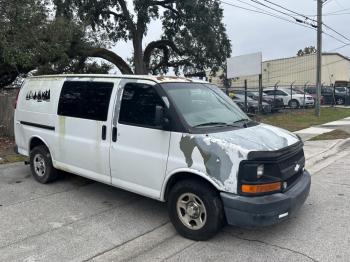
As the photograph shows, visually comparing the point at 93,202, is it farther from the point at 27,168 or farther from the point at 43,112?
the point at 27,168

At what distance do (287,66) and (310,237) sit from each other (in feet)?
201

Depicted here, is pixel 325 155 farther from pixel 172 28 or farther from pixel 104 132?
pixel 172 28

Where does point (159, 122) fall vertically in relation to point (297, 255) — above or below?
above

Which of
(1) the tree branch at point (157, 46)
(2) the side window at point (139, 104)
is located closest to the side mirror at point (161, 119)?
(2) the side window at point (139, 104)

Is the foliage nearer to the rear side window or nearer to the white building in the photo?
the rear side window

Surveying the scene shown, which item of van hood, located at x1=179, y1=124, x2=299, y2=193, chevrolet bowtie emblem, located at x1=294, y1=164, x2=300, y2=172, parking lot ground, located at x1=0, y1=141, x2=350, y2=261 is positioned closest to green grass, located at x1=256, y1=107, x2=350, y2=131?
parking lot ground, located at x1=0, y1=141, x2=350, y2=261

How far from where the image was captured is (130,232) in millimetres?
4906

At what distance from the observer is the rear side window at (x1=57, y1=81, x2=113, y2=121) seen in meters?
5.64

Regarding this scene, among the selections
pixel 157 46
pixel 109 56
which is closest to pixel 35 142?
pixel 109 56

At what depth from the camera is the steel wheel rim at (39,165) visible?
684cm

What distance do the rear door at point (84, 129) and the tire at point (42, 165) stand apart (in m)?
0.28

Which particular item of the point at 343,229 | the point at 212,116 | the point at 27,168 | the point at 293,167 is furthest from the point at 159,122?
the point at 27,168

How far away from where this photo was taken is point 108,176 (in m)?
5.55

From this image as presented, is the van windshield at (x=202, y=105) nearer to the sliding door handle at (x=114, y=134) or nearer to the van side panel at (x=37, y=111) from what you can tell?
the sliding door handle at (x=114, y=134)
